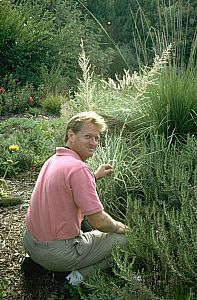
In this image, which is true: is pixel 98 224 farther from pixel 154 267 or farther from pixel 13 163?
pixel 13 163

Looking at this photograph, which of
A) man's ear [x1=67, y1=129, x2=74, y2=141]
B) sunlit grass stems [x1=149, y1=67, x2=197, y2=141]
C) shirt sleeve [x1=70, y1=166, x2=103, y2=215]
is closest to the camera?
shirt sleeve [x1=70, y1=166, x2=103, y2=215]

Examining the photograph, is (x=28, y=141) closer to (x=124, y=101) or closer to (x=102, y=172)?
(x=124, y=101)

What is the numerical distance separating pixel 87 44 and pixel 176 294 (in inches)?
407

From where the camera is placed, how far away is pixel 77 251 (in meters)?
3.27

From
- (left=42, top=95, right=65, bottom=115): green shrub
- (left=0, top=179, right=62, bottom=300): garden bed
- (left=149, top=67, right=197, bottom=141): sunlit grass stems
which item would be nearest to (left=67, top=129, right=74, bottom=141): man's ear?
(left=0, top=179, right=62, bottom=300): garden bed

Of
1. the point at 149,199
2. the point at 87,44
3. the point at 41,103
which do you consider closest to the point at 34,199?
the point at 149,199

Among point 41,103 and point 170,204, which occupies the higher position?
point 170,204

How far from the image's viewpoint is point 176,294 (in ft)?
9.07

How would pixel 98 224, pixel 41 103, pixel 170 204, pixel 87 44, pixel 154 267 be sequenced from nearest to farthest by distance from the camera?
pixel 154 267 → pixel 98 224 → pixel 170 204 → pixel 41 103 → pixel 87 44

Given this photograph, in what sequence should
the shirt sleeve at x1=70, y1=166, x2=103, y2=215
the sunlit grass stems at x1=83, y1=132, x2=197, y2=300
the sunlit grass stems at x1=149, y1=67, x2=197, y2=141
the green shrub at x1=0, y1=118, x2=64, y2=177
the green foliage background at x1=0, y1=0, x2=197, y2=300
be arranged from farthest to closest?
the green shrub at x1=0, y1=118, x2=64, y2=177 → the sunlit grass stems at x1=149, y1=67, x2=197, y2=141 → the shirt sleeve at x1=70, y1=166, x2=103, y2=215 → the green foliage background at x1=0, y1=0, x2=197, y2=300 → the sunlit grass stems at x1=83, y1=132, x2=197, y2=300

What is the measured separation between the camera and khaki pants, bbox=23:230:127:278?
3.24 metres

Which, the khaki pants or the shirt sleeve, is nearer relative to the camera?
the shirt sleeve

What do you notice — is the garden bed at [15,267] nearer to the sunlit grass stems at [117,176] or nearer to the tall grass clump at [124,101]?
the sunlit grass stems at [117,176]

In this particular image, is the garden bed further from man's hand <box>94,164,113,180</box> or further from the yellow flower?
the yellow flower
